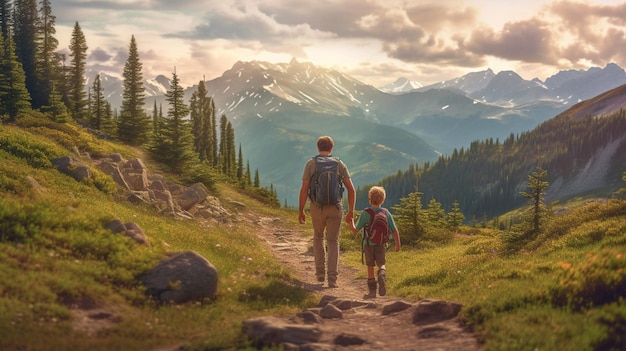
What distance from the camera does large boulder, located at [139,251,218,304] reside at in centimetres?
966

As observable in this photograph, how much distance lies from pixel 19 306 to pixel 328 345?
5231mm

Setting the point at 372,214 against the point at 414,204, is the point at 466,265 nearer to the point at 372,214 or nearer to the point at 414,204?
the point at 372,214

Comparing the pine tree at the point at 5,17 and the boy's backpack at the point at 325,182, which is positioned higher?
the pine tree at the point at 5,17

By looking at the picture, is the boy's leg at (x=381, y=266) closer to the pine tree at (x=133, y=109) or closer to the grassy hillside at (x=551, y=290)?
the grassy hillside at (x=551, y=290)

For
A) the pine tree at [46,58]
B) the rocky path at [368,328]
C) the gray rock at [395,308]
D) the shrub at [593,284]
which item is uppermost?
the pine tree at [46,58]

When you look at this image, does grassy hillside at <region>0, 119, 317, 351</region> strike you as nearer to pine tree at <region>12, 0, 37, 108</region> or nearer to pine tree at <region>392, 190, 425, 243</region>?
pine tree at <region>392, 190, 425, 243</region>

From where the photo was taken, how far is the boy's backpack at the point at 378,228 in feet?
41.8

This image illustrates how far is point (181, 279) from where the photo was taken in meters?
9.92

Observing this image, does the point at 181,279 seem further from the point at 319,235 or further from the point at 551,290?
the point at 551,290

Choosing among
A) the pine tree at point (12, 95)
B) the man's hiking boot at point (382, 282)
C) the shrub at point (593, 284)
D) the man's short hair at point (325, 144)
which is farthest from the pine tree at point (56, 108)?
the shrub at point (593, 284)

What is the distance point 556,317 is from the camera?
7113mm

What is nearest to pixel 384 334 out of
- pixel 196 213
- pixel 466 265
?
pixel 466 265

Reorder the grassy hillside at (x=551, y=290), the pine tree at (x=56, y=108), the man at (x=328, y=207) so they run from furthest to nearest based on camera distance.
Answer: the pine tree at (x=56, y=108)
the man at (x=328, y=207)
the grassy hillside at (x=551, y=290)

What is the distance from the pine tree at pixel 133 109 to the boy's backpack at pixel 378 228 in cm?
5124
